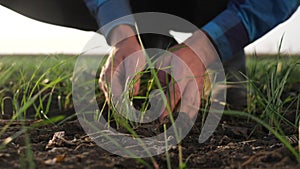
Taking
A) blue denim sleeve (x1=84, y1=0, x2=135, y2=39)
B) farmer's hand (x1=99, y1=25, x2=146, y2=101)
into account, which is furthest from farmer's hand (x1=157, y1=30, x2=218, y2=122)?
blue denim sleeve (x1=84, y1=0, x2=135, y2=39)

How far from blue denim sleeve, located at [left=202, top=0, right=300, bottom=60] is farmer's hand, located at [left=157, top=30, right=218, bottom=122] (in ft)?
0.16

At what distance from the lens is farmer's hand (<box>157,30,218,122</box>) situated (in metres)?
1.20

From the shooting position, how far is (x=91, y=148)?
2.62ft

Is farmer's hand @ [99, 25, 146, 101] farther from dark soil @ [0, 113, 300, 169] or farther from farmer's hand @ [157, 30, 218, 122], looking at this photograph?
dark soil @ [0, 113, 300, 169]

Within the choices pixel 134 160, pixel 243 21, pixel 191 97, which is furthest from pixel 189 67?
pixel 134 160

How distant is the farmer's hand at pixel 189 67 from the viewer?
120 cm

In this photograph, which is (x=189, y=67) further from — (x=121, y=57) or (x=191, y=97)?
(x=121, y=57)

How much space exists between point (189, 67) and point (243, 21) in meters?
0.33

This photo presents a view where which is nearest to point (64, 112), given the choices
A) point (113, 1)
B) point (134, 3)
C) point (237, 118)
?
point (113, 1)

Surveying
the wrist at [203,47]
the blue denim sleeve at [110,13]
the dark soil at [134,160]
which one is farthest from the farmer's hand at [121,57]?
the dark soil at [134,160]

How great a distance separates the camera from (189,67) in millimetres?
1291

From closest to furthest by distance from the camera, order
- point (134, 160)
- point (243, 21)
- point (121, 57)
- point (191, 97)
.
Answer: point (134, 160) < point (191, 97) < point (121, 57) < point (243, 21)

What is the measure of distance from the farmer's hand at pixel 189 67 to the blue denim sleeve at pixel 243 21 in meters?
0.05

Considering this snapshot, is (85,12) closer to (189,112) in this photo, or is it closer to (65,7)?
(65,7)
